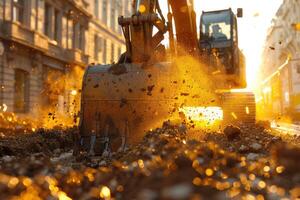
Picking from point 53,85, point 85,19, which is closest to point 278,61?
point 85,19

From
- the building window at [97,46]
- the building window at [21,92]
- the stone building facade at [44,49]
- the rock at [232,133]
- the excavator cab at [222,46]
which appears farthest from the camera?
the building window at [97,46]

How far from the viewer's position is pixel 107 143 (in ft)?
20.3

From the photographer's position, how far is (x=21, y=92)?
18.8 meters

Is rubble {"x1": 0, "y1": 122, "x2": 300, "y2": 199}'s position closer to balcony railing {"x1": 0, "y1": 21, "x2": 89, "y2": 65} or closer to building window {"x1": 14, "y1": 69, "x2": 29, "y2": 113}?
balcony railing {"x1": 0, "y1": 21, "x2": 89, "y2": 65}

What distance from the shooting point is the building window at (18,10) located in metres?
18.1

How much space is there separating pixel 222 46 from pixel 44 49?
41.4 ft

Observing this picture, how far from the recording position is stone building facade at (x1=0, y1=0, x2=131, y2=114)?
56.0 feet

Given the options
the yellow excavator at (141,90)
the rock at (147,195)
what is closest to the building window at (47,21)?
the yellow excavator at (141,90)

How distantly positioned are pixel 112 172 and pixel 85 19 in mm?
24058

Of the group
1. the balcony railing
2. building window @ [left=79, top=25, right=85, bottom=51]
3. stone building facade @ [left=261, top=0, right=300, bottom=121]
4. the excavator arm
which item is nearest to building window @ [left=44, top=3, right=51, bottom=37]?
the balcony railing

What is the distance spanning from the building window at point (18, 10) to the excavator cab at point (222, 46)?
11.6 metres

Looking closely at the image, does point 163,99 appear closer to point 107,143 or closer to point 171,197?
point 107,143

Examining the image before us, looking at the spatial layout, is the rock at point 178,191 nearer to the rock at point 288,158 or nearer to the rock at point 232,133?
the rock at point 288,158

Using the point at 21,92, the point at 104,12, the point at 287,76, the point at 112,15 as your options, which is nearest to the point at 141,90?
the point at 21,92
